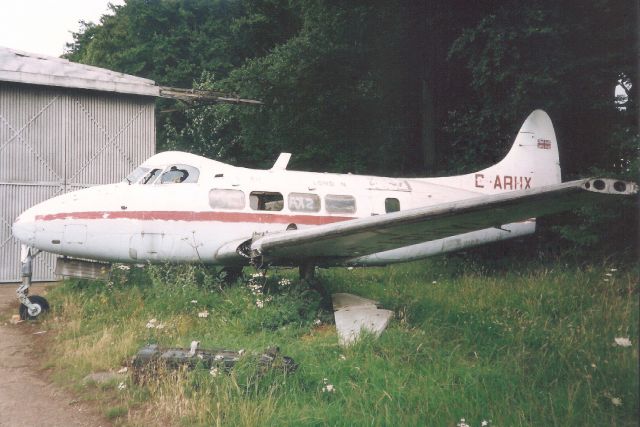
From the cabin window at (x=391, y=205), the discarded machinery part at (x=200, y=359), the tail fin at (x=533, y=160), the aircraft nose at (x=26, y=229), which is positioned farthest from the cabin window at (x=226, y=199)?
the tail fin at (x=533, y=160)

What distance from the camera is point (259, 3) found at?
23.0m

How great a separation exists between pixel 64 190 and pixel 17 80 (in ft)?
9.73

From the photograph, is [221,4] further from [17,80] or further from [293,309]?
[293,309]

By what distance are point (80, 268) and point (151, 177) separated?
6.38 ft

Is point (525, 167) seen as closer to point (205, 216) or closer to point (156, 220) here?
point (205, 216)

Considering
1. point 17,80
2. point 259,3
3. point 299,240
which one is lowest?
point 299,240

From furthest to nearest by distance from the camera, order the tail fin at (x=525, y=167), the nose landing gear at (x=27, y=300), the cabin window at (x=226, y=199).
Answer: the tail fin at (x=525, y=167) → the cabin window at (x=226, y=199) → the nose landing gear at (x=27, y=300)

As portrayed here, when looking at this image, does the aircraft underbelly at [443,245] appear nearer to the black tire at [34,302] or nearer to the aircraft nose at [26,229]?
the black tire at [34,302]

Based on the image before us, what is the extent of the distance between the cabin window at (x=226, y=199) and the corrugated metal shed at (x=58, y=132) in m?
6.55

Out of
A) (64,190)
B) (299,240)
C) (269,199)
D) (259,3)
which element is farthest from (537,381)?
(259,3)

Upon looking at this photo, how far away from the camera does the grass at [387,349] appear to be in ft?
12.9

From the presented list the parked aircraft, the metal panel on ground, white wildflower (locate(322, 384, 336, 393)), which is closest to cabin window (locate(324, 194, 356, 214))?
the parked aircraft

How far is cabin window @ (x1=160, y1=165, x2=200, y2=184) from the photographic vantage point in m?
8.32

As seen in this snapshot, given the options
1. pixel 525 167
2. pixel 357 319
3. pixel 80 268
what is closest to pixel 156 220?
pixel 80 268
